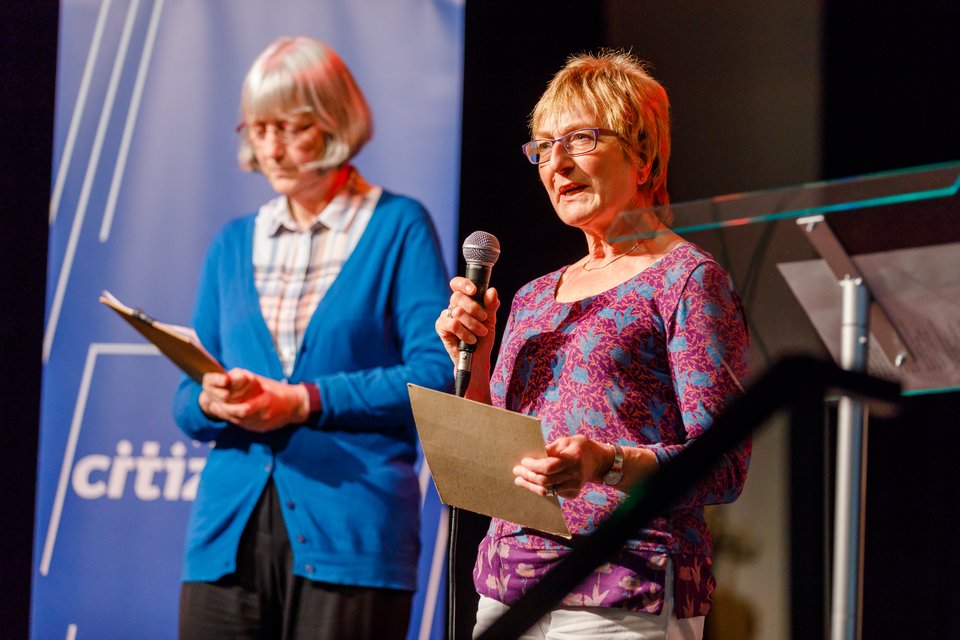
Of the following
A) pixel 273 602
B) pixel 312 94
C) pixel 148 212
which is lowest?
pixel 273 602

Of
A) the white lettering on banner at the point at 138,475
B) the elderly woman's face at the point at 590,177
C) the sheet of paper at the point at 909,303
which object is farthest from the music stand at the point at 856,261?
the white lettering on banner at the point at 138,475

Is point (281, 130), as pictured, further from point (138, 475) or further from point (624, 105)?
point (624, 105)

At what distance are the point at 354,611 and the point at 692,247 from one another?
1203mm

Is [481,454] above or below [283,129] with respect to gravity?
below

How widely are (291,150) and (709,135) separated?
108 centimetres

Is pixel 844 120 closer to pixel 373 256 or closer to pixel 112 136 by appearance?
pixel 373 256

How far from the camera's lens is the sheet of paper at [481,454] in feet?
4.68

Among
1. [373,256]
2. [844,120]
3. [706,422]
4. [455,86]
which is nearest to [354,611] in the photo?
[373,256]

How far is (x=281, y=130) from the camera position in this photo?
2.84 meters

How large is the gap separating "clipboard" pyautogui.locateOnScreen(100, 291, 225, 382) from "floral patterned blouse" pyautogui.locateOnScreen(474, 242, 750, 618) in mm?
1010

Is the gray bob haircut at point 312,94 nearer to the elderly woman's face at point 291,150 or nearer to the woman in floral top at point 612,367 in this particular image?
the elderly woman's face at point 291,150

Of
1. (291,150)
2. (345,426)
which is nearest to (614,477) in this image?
(345,426)

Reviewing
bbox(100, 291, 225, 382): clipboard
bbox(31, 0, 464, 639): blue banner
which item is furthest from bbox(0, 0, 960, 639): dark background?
bbox(100, 291, 225, 382): clipboard

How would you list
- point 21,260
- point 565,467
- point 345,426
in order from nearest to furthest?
point 565,467 → point 345,426 → point 21,260
